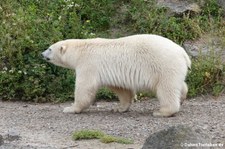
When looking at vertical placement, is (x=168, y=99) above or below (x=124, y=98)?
above

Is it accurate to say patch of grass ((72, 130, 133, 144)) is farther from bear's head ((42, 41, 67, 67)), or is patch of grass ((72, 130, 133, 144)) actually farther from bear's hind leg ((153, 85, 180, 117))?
bear's head ((42, 41, 67, 67))

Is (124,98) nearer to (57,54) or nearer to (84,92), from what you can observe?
(84,92)

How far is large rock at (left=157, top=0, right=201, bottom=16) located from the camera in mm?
13078

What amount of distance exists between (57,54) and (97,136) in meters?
2.40

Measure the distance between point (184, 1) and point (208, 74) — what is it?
295cm

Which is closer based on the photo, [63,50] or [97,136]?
[97,136]

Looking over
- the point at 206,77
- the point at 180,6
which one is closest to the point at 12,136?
the point at 206,77

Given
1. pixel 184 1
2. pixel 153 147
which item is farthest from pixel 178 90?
pixel 184 1

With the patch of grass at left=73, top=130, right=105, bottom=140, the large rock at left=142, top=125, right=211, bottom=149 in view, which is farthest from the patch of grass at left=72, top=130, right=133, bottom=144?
the large rock at left=142, top=125, right=211, bottom=149

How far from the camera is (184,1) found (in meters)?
13.5

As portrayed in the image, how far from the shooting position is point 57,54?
1003cm

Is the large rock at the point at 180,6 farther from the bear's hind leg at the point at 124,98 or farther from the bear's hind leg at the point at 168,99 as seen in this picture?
the bear's hind leg at the point at 168,99

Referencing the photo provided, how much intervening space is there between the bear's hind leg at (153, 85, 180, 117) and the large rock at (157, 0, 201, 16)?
13.7 ft

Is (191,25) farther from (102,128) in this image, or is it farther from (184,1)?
(102,128)
